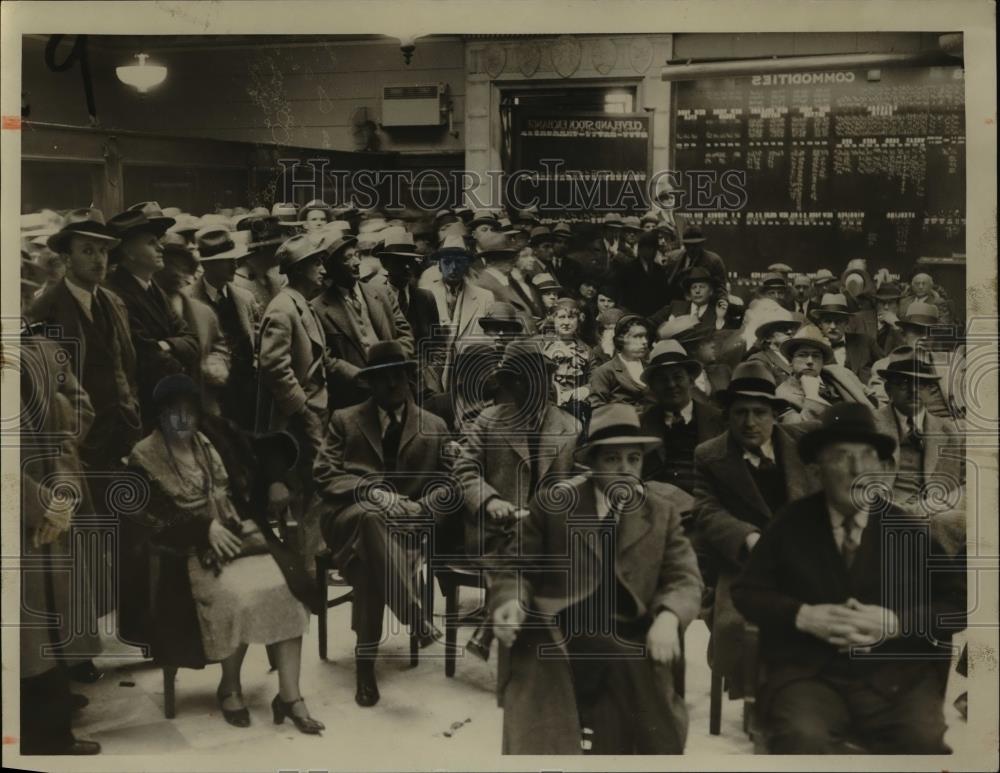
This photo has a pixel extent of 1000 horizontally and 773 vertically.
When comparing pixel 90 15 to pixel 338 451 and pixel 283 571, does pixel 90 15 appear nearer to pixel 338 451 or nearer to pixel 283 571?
pixel 338 451

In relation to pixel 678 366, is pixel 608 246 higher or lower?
higher

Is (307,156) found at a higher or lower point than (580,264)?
higher

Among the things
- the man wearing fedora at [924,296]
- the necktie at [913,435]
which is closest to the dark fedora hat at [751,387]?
the necktie at [913,435]

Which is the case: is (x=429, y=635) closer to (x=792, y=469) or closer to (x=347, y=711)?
(x=347, y=711)

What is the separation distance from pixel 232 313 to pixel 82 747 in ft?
5.70

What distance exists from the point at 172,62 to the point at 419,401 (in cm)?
159

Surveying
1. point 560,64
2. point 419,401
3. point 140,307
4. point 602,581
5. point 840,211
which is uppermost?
point 560,64

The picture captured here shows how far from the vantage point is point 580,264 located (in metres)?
3.77

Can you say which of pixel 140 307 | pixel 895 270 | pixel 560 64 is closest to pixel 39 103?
pixel 140 307

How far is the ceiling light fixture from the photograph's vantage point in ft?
12.3

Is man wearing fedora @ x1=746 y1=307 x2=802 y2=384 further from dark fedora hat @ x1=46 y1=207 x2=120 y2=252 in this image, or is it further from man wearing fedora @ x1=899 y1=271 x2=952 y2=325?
dark fedora hat @ x1=46 y1=207 x2=120 y2=252

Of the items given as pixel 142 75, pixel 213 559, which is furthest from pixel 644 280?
pixel 142 75

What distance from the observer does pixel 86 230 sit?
12.2 ft

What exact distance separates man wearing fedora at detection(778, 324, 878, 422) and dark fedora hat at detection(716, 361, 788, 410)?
0.12 ft
